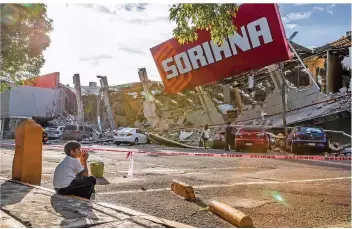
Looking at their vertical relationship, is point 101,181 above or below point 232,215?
above

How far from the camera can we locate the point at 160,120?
3369cm

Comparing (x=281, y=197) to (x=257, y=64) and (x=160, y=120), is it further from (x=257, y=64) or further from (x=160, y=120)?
(x=160, y=120)

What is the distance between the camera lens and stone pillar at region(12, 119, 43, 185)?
295 inches

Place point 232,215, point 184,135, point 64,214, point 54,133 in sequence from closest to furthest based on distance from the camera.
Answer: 1. point 64,214
2. point 232,215
3. point 184,135
4. point 54,133

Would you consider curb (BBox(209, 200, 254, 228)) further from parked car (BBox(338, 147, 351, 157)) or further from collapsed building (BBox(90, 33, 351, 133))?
collapsed building (BBox(90, 33, 351, 133))

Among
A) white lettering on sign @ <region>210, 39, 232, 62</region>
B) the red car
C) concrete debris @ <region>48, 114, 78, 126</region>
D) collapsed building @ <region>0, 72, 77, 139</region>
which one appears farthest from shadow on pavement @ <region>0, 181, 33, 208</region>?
concrete debris @ <region>48, 114, 78, 126</region>

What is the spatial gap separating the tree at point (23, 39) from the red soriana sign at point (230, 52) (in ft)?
36.4

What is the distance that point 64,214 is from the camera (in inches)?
183

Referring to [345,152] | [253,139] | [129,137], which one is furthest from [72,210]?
[129,137]

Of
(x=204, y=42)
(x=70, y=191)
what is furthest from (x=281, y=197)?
(x=204, y=42)

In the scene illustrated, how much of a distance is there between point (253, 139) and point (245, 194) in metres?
11.3

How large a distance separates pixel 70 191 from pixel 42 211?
1.13 m

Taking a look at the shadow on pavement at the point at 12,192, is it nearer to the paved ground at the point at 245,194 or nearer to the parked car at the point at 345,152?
the paved ground at the point at 245,194

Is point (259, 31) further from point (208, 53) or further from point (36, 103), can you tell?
point (36, 103)
